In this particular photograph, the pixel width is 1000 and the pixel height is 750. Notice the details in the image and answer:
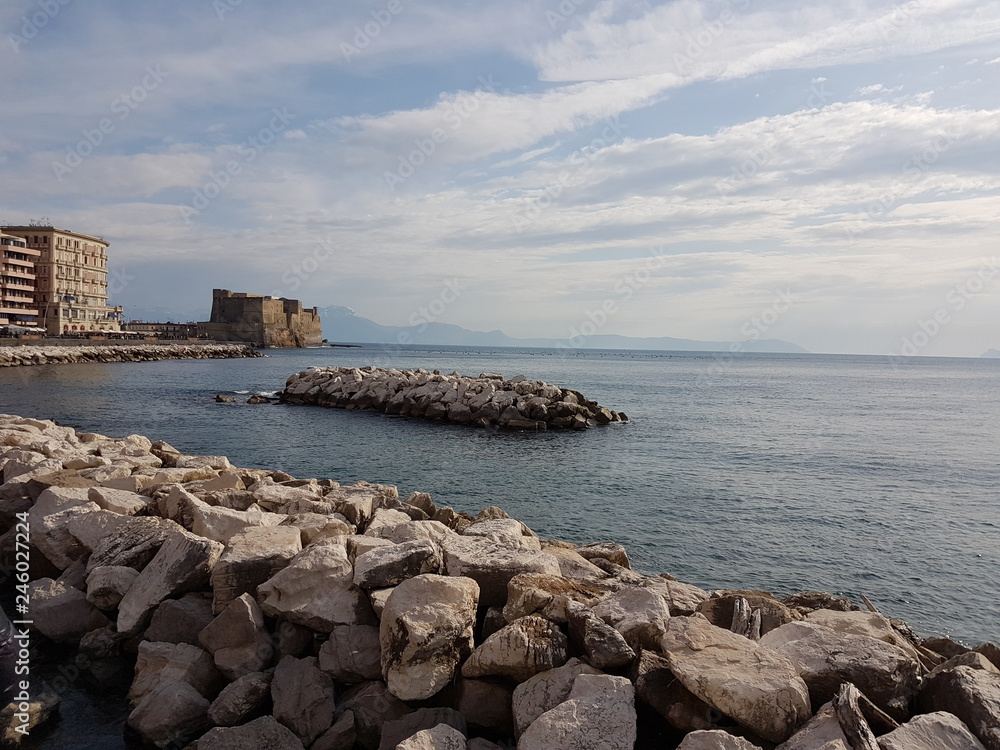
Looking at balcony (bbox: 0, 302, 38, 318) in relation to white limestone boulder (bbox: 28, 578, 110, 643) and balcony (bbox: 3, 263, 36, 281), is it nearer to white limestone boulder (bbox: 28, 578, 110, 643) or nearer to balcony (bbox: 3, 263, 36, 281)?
balcony (bbox: 3, 263, 36, 281)

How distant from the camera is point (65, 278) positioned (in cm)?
7962

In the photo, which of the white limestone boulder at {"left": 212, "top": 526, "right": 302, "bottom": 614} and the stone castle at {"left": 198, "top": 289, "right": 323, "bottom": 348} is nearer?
the white limestone boulder at {"left": 212, "top": 526, "right": 302, "bottom": 614}

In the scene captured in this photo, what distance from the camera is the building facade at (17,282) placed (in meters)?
71.7

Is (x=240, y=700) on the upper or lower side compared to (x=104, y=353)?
lower

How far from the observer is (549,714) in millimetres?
3562

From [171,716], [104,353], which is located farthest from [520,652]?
[104,353]

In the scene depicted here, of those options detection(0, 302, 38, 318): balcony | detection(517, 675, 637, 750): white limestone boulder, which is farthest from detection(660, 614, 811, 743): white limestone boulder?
detection(0, 302, 38, 318): balcony

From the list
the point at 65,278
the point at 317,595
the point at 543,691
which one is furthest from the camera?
the point at 65,278

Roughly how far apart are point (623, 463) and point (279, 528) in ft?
41.3

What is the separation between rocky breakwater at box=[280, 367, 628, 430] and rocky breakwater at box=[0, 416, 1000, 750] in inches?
732

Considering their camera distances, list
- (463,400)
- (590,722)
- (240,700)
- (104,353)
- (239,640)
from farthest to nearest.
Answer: (104,353) → (463,400) → (239,640) → (240,700) → (590,722)

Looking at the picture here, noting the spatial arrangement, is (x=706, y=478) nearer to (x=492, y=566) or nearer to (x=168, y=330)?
(x=492, y=566)

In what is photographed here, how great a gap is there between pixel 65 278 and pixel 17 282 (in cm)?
583

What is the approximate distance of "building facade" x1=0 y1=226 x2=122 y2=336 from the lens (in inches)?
3059
